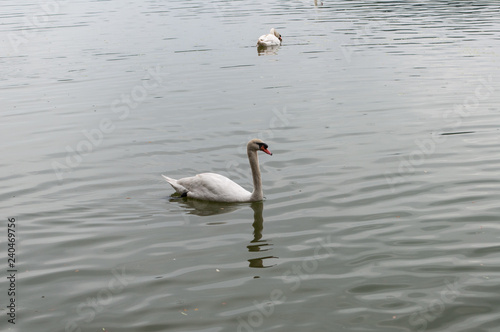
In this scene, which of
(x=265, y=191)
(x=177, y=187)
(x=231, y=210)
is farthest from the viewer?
(x=265, y=191)

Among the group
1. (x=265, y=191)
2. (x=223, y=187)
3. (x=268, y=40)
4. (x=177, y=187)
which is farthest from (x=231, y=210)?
(x=268, y=40)

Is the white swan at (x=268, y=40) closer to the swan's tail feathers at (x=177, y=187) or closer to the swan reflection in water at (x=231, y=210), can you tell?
the swan's tail feathers at (x=177, y=187)

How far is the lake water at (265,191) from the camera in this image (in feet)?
29.4

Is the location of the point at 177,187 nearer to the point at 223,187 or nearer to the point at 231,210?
the point at 223,187

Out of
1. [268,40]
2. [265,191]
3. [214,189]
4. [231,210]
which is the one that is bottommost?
[231,210]

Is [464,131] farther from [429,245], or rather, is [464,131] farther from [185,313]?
[185,313]

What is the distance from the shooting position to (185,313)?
28.7 ft

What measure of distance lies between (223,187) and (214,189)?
18 cm

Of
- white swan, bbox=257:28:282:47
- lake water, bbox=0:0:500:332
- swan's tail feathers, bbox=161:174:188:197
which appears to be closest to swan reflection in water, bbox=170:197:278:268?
lake water, bbox=0:0:500:332

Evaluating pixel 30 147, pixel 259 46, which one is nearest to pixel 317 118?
pixel 30 147

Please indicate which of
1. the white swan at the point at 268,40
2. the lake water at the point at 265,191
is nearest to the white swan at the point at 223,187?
the lake water at the point at 265,191

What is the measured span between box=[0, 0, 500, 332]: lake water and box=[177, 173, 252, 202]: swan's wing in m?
0.22

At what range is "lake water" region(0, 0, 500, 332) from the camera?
896 centimetres

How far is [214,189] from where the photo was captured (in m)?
12.9
